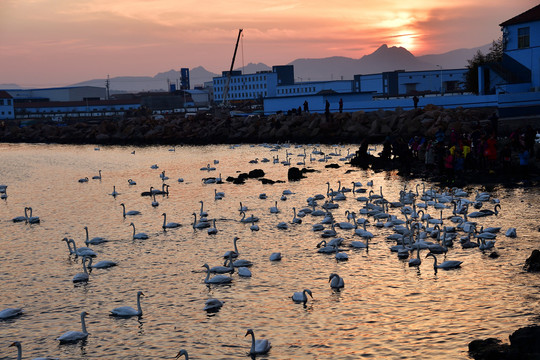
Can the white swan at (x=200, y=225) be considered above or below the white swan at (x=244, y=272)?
above

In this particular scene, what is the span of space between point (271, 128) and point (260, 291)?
58488mm

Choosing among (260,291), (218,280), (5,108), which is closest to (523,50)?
(218,280)

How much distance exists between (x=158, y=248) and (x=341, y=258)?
7.13 metres

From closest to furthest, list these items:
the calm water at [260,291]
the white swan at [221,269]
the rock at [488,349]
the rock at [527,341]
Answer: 1. the rock at [527,341]
2. the rock at [488,349]
3. the calm water at [260,291]
4. the white swan at [221,269]

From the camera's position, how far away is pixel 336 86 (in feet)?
431

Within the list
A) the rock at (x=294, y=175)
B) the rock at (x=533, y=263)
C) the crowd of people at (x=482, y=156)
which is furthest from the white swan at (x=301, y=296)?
the rock at (x=294, y=175)

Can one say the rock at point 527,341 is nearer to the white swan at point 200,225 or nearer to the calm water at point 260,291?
the calm water at point 260,291

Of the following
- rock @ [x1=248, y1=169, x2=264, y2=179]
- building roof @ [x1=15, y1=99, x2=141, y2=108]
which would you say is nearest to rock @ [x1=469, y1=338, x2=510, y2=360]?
rock @ [x1=248, y1=169, x2=264, y2=179]

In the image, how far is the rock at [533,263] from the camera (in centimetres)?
1788

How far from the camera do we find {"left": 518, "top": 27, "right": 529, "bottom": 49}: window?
56.8m

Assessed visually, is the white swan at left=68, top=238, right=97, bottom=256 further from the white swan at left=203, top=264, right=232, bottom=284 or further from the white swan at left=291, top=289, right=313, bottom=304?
the white swan at left=291, top=289, right=313, bottom=304

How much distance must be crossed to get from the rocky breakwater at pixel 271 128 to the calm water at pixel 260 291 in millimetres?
26435

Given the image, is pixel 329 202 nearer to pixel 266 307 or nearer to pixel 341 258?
pixel 341 258

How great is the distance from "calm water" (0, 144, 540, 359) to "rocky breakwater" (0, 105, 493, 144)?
26.4 meters
